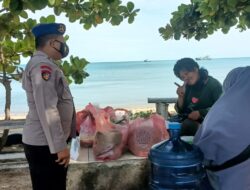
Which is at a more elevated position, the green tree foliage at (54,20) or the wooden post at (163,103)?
the green tree foliage at (54,20)

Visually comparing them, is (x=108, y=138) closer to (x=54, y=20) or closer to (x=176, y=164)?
(x=176, y=164)

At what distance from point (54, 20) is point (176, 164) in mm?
2470

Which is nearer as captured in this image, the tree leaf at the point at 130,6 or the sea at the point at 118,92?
the tree leaf at the point at 130,6

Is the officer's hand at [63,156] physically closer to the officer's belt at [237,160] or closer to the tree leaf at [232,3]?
the officer's belt at [237,160]

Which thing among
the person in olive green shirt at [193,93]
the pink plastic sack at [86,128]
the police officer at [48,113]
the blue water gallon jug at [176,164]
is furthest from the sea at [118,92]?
the blue water gallon jug at [176,164]

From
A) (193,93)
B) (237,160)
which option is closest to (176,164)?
(237,160)

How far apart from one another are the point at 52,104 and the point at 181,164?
0.93 meters

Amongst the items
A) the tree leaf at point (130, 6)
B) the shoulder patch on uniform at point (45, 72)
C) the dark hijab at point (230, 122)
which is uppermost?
the tree leaf at point (130, 6)

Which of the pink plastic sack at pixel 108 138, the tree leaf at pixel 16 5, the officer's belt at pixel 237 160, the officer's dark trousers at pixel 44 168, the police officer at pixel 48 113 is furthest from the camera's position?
the pink plastic sack at pixel 108 138

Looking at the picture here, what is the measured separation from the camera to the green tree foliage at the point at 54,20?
14.0 feet

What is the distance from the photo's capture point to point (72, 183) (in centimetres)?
374

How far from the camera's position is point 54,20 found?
4.52 m

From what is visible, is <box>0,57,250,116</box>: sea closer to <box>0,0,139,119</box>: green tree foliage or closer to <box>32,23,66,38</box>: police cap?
<box>0,0,139,119</box>: green tree foliage

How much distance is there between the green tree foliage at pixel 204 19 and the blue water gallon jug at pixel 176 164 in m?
1.96
